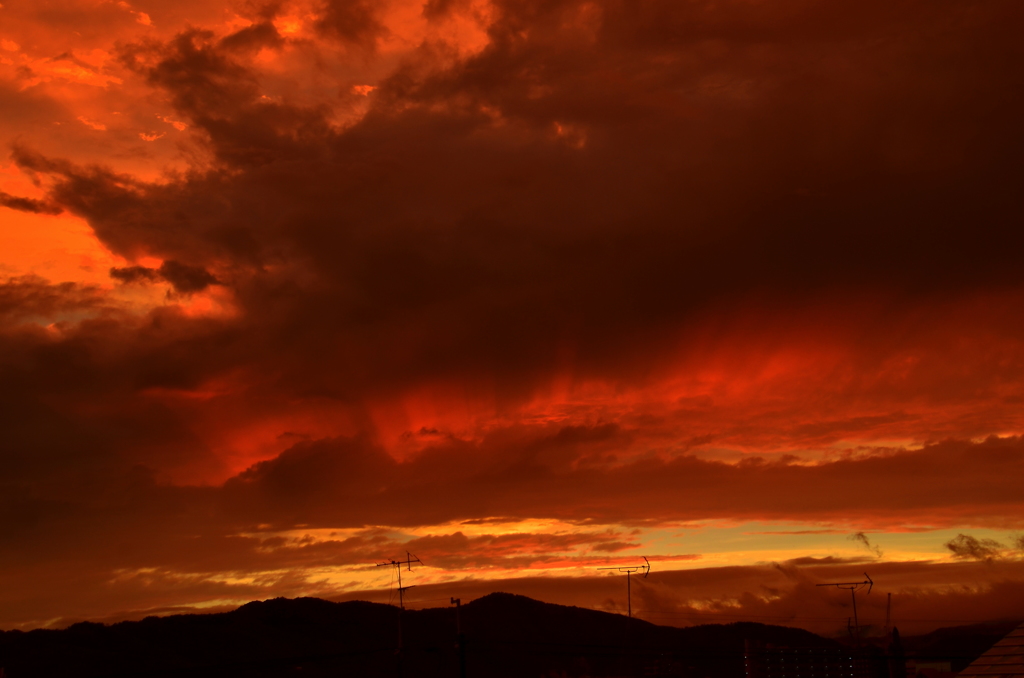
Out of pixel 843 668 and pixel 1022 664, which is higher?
pixel 1022 664

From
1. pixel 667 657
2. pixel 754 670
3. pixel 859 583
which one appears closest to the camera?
pixel 754 670

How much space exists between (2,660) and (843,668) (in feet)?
529

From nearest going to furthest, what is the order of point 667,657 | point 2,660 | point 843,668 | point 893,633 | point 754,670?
point 893,633 → point 754,670 → point 843,668 → point 667,657 → point 2,660

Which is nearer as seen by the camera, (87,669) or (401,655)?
(401,655)

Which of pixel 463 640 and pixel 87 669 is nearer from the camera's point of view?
pixel 463 640

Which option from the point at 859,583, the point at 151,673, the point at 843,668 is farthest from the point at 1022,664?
the point at 151,673

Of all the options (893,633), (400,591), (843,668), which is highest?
(400,591)

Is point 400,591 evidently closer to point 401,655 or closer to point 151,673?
point 401,655

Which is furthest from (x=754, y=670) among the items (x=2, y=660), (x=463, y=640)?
(x=2, y=660)

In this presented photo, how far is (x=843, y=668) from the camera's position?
14375 centimetres

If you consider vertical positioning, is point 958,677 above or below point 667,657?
above

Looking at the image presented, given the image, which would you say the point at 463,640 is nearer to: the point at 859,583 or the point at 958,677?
the point at 958,677

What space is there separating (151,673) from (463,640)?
142450 millimetres

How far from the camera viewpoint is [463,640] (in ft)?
271
